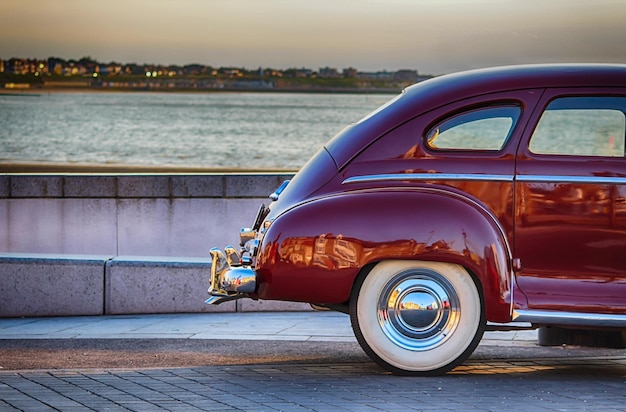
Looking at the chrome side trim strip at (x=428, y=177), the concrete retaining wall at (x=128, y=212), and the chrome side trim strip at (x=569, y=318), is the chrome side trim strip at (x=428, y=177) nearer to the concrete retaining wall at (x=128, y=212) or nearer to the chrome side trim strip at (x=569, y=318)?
the chrome side trim strip at (x=569, y=318)

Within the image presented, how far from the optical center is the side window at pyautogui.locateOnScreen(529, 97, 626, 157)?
7.22 m

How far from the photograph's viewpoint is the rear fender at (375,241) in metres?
6.97

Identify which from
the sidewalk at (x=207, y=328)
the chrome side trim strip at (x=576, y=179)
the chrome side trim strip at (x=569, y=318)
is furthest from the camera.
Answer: the sidewalk at (x=207, y=328)

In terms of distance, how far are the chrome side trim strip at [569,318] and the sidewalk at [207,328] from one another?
1.91m

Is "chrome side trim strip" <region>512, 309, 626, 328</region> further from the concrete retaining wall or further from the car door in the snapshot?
the concrete retaining wall

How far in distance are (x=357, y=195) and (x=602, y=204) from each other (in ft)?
4.71

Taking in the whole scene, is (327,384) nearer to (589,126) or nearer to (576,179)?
(576,179)

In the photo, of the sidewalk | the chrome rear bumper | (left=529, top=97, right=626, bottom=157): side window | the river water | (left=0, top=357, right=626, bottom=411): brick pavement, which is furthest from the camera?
the river water

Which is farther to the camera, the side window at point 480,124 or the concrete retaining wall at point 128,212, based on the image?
the concrete retaining wall at point 128,212

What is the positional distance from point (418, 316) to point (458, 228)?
576 mm

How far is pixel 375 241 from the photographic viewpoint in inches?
278

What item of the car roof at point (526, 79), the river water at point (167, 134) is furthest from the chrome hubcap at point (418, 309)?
the river water at point (167, 134)

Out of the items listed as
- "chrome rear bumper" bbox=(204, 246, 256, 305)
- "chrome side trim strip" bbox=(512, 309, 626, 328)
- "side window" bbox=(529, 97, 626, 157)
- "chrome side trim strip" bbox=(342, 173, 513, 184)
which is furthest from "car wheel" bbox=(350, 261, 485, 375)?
"side window" bbox=(529, 97, 626, 157)

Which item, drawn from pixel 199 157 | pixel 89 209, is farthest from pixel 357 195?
pixel 199 157
